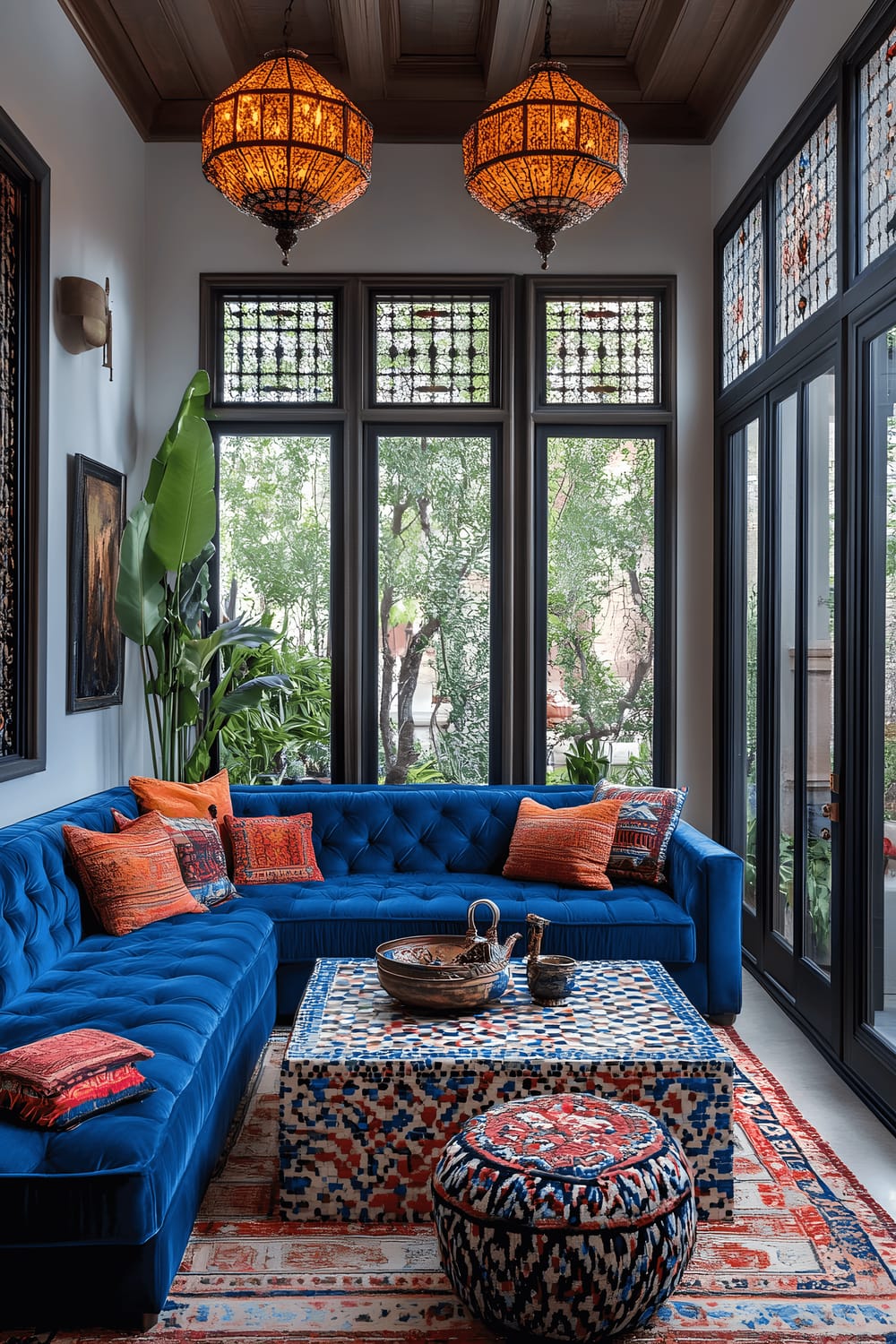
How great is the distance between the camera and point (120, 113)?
5023 millimetres

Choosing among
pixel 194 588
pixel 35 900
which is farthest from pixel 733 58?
pixel 35 900

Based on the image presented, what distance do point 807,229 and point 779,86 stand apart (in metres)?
0.78

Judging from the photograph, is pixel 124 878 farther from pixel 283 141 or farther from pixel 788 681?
pixel 788 681

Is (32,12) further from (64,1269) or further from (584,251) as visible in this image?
(64,1269)

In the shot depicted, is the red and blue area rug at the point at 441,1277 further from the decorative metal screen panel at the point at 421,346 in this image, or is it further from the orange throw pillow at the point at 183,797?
the decorative metal screen panel at the point at 421,346

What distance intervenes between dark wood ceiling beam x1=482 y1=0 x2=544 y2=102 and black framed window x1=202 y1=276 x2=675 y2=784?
89 cm

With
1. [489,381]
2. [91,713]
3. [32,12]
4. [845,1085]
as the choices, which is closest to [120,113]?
[32,12]

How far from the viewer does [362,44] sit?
4848mm

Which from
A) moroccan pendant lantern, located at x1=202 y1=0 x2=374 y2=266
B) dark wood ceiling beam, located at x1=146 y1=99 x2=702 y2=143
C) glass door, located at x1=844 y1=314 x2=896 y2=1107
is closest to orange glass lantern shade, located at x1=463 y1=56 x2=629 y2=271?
moroccan pendant lantern, located at x1=202 y1=0 x2=374 y2=266

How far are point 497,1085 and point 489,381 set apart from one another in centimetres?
384

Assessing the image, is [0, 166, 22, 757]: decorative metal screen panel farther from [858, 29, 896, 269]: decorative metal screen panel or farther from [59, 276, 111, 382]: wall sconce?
[858, 29, 896, 269]: decorative metal screen panel

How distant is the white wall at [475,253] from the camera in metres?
5.46

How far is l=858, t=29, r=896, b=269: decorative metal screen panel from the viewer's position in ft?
10.8

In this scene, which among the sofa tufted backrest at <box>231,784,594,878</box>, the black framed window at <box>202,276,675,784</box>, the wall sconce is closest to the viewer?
the wall sconce
